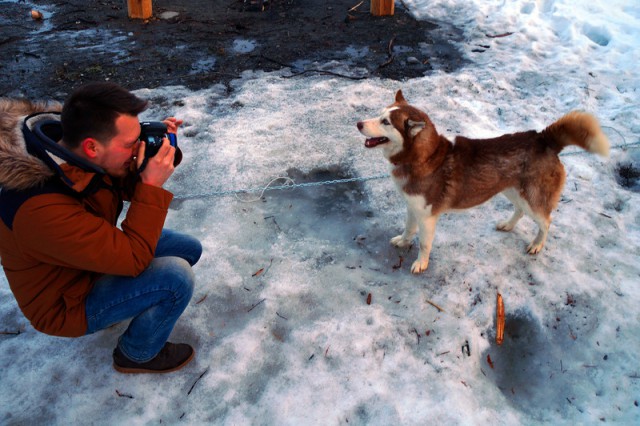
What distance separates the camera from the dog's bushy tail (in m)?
2.93

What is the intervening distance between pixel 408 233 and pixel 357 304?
85 cm

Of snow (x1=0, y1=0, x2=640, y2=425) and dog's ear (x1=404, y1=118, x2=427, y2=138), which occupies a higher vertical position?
dog's ear (x1=404, y1=118, x2=427, y2=138)

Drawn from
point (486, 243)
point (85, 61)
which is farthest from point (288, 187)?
point (85, 61)

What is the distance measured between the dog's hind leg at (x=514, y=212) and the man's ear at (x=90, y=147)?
2.94 m

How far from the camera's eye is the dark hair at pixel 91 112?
196 cm

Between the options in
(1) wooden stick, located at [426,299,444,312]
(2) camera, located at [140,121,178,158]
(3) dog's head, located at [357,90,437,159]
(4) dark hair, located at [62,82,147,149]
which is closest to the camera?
(4) dark hair, located at [62,82,147,149]

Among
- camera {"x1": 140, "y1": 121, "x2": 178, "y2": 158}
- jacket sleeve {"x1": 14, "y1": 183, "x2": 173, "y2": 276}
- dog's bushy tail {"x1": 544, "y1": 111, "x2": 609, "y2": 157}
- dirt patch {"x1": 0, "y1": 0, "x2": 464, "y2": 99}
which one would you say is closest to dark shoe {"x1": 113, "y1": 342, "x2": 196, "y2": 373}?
jacket sleeve {"x1": 14, "y1": 183, "x2": 173, "y2": 276}

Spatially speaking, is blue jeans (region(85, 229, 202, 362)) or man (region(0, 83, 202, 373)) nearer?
man (region(0, 83, 202, 373))

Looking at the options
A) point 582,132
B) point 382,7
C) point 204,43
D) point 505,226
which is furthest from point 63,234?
point 382,7

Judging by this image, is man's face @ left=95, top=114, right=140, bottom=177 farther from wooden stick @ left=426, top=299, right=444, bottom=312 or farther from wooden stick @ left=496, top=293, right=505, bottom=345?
wooden stick @ left=496, top=293, right=505, bottom=345

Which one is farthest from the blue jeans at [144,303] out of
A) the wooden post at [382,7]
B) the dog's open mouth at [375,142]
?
the wooden post at [382,7]

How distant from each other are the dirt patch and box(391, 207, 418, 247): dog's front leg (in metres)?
3.45

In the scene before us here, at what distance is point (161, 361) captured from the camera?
2.69 metres

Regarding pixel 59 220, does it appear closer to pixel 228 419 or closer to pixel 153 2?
pixel 228 419
